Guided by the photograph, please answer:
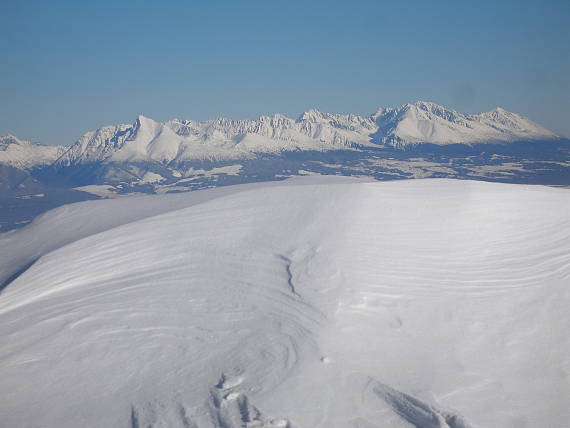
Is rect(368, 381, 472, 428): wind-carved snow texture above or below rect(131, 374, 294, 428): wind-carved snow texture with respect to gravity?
above

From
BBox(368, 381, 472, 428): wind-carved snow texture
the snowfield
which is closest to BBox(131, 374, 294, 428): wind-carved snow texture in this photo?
the snowfield

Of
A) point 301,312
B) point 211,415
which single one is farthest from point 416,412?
point 301,312

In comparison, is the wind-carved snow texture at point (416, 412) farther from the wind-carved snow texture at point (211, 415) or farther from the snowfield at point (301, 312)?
the wind-carved snow texture at point (211, 415)

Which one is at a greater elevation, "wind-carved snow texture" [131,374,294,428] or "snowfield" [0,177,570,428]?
"snowfield" [0,177,570,428]

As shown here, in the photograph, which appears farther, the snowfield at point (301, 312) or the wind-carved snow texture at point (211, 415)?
the snowfield at point (301, 312)

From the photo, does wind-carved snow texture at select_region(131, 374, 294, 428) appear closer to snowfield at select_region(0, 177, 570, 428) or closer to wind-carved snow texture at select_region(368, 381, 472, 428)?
snowfield at select_region(0, 177, 570, 428)

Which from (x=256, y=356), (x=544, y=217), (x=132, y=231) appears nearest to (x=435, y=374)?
(x=256, y=356)

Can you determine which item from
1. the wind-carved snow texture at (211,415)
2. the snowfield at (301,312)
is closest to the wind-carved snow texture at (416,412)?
the snowfield at (301,312)

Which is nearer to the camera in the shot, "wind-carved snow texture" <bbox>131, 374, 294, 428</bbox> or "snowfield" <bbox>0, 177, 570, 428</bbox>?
"wind-carved snow texture" <bbox>131, 374, 294, 428</bbox>

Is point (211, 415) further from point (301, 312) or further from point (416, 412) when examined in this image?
point (301, 312)

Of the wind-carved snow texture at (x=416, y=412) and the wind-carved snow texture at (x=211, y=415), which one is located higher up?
the wind-carved snow texture at (x=416, y=412)
